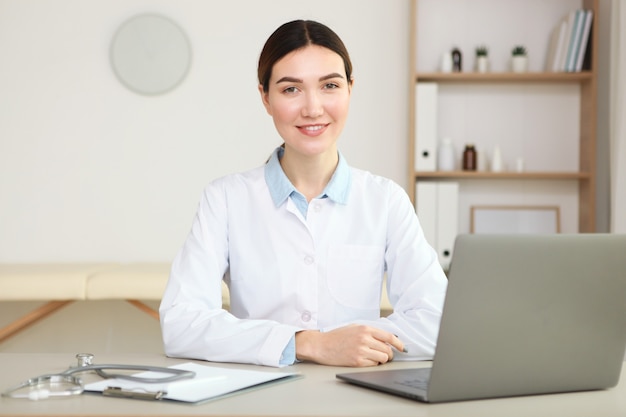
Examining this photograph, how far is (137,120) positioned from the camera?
435cm

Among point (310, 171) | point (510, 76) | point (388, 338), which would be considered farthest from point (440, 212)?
point (388, 338)

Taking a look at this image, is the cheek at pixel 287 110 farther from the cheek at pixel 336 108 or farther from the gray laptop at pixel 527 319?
the gray laptop at pixel 527 319

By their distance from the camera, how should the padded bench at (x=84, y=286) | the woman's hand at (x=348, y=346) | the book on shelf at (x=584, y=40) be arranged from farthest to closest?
the book on shelf at (x=584, y=40)
the padded bench at (x=84, y=286)
the woman's hand at (x=348, y=346)

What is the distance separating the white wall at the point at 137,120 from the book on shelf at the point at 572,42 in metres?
0.74

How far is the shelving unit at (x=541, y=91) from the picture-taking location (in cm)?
404

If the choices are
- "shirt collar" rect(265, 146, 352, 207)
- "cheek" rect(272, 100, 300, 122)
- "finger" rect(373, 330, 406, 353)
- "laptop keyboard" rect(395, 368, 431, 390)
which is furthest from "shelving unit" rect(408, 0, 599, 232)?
"laptop keyboard" rect(395, 368, 431, 390)

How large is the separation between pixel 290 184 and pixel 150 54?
266cm

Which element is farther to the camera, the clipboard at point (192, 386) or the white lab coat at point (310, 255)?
the white lab coat at point (310, 255)

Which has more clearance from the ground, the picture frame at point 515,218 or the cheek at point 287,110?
the cheek at point 287,110

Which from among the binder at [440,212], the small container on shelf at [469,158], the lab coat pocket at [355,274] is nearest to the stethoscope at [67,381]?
the lab coat pocket at [355,274]

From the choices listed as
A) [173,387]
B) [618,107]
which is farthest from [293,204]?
[618,107]

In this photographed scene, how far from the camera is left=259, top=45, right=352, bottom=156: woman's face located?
1.84m

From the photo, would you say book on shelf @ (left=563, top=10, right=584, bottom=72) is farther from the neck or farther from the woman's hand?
the woman's hand

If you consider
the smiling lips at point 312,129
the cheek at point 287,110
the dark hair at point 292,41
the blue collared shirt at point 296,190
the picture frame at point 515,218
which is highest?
the dark hair at point 292,41
